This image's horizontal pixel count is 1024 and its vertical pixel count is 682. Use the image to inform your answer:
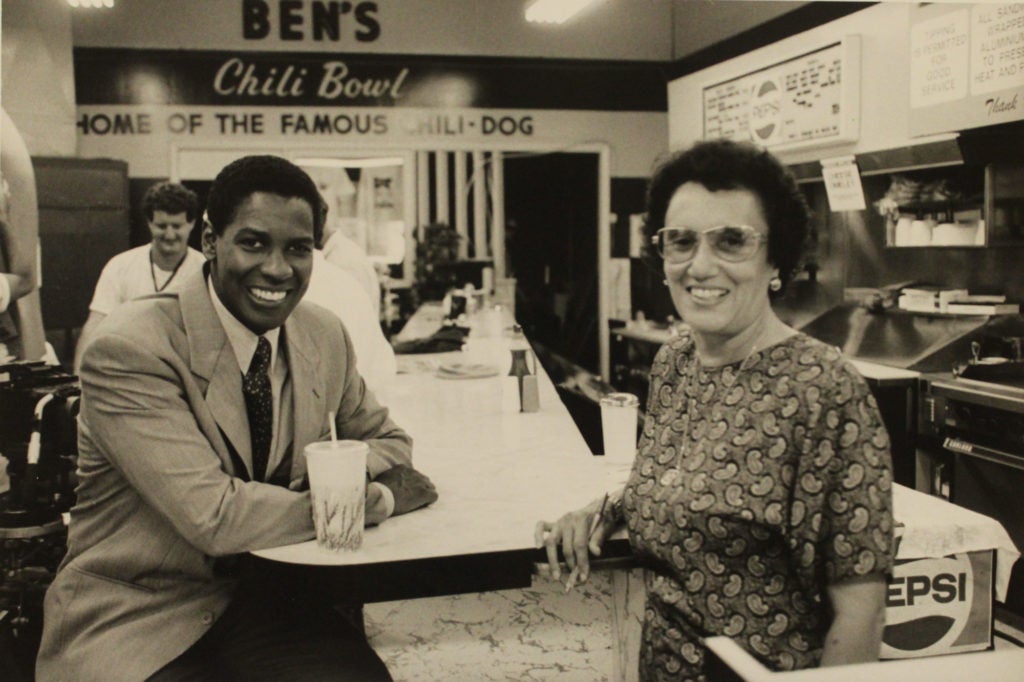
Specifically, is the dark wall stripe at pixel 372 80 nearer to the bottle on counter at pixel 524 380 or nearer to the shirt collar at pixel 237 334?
the bottle on counter at pixel 524 380

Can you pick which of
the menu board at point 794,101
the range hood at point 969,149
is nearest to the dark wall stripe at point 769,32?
the menu board at point 794,101

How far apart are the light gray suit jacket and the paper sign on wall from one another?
12.6ft

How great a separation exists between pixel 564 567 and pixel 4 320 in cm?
160

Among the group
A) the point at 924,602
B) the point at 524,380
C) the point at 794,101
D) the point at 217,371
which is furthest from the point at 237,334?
the point at 794,101

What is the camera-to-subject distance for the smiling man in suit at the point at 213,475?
5.18 ft

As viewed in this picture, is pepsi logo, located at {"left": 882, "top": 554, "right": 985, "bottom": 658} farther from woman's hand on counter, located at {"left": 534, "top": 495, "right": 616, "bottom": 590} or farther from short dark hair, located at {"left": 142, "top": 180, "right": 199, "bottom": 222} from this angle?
short dark hair, located at {"left": 142, "top": 180, "right": 199, "bottom": 222}

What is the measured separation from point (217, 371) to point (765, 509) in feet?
3.27

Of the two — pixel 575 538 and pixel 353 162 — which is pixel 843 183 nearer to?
pixel 575 538

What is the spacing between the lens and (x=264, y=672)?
1.67m

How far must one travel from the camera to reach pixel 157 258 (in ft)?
15.1

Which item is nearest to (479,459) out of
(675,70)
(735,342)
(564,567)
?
(564,567)

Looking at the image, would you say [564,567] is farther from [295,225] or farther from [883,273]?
[883,273]

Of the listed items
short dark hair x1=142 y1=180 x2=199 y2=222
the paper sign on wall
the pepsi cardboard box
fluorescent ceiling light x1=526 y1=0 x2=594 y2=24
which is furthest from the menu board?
the pepsi cardboard box

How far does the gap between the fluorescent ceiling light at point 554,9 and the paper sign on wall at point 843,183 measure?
6.73 ft
